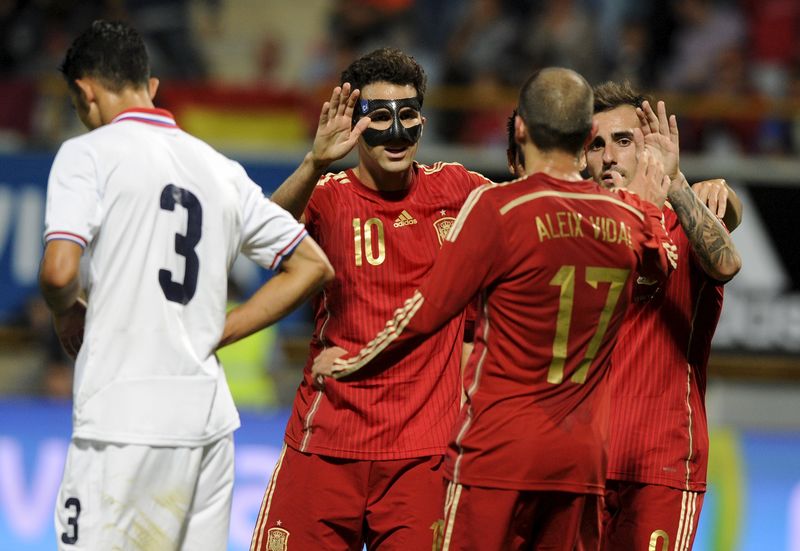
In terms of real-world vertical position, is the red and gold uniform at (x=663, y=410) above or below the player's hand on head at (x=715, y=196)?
below

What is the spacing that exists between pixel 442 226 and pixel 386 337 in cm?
100

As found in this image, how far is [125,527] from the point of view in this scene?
4.21 meters

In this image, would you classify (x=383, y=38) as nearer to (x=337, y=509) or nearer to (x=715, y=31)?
(x=715, y=31)

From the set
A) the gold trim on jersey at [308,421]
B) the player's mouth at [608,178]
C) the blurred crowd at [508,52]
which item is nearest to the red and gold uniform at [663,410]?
the player's mouth at [608,178]

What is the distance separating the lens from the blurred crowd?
501 inches

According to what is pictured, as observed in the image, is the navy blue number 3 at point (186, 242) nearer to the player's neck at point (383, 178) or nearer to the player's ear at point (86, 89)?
the player's ear at point (86, 89)

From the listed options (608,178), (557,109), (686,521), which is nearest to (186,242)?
(557,109)

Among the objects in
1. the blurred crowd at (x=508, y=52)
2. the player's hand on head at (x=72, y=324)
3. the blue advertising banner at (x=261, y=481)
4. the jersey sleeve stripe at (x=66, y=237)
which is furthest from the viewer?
the blurred crowd at (x=508, y=52)

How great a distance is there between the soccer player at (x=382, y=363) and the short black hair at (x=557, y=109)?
1.00 metres

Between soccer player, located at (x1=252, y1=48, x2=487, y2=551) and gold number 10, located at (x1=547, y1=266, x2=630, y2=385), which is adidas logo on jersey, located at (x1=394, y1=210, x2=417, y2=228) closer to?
soccer player, located at (x1=252, y1=48, x2=487, y2=551)

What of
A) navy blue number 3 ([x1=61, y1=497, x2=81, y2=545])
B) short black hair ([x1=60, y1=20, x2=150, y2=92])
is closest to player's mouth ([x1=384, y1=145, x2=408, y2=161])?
short black hair ([x1=60, y1=20, x2=150, y2=92])

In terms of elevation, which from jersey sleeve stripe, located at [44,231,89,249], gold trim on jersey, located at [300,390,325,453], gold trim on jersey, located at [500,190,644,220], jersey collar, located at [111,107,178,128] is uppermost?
jersey collar, located at [111,107,178,128]

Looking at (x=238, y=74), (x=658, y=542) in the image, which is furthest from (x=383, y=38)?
(x=658, y=542)

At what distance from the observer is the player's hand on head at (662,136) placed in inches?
192
